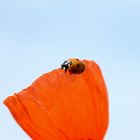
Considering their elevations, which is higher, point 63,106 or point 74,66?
point 74,66

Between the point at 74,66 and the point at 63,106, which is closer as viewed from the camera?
the point at 63,106

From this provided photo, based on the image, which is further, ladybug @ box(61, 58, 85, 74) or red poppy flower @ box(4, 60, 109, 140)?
ladybug @ box(61, 58, 85, 74)

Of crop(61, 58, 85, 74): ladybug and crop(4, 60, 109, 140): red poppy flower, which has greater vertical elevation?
crop(61, 58, 85, 74): ladybug

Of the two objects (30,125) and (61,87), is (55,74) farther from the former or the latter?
(30,125)

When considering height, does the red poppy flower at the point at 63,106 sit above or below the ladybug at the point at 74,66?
below
